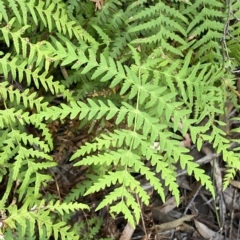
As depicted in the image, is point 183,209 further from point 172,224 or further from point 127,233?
point 127,233

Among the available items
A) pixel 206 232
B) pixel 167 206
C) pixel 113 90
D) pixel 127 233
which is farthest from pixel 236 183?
pixel 113 90

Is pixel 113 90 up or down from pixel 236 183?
up

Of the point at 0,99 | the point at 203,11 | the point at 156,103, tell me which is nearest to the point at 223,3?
the point at 203,11

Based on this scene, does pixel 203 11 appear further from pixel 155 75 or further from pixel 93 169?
pixel 93 169

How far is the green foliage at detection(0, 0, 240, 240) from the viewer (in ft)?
8.46

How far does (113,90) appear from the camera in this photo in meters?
3.08

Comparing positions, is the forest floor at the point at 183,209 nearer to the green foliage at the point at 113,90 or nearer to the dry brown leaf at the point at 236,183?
the dry brown leaf at the point at 236,183

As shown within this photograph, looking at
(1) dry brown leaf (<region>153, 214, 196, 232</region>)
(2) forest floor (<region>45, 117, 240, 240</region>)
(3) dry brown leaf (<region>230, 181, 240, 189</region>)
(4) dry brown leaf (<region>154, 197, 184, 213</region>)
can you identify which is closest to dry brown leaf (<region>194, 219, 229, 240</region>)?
(2) forest floor (<region>45, 117, 240, 240</region>)

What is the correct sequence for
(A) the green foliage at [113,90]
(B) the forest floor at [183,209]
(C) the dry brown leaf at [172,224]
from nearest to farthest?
1. (A) the green foliage at [113,90]
2. (B) the forest floor at [183,209]
3. (C) the dry brown leaf at [172,224]

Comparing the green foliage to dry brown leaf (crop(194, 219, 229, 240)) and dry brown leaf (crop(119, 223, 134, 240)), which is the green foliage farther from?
dry brown leaf (crop(194, 219, 229, 240))

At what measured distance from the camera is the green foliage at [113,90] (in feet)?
8.46

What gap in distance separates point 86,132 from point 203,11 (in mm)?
1182

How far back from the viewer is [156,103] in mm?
2709

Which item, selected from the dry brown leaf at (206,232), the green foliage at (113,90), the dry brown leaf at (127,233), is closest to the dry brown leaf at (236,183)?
the dry brown leaf at (206,232)
